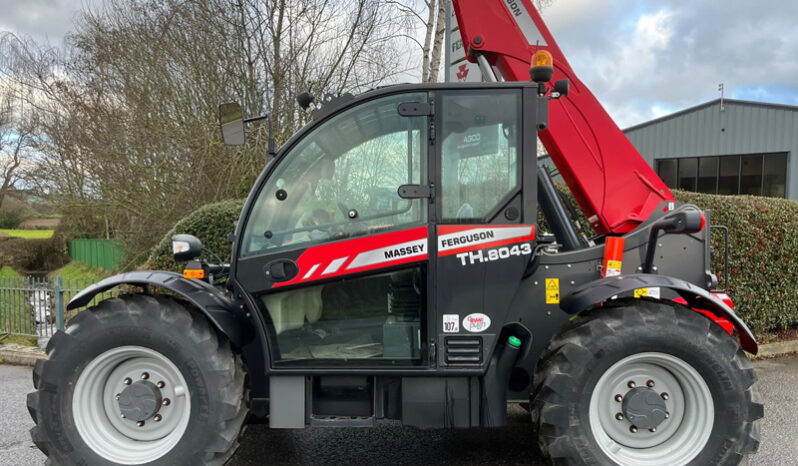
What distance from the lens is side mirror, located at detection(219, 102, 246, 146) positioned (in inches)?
128

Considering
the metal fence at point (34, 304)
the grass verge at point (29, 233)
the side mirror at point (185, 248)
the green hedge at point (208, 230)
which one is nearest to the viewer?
the side mirror at point (185, 248)

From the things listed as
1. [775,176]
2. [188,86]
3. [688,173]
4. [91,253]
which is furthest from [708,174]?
[91,253]

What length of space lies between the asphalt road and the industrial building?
1382cm

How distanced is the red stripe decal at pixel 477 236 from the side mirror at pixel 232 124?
1.37 meters

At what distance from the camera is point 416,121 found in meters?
3.03

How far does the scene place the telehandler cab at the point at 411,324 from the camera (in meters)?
2.91

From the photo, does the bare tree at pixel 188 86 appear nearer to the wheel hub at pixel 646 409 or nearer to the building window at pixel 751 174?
the wheel hub at pixel 646 409

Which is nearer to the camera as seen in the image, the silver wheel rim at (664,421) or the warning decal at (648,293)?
the silver wheel rim at (664,421)

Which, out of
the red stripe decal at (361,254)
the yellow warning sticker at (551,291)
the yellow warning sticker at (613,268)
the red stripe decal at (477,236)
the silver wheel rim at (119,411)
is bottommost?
the silver wheel rim at (119,411)

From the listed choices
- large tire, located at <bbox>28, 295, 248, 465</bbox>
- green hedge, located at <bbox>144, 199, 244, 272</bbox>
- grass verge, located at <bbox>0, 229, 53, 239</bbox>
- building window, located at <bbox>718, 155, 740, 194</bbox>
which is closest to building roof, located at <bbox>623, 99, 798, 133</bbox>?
building window, located at <bbox>718, 155, 740, 194</bbox>

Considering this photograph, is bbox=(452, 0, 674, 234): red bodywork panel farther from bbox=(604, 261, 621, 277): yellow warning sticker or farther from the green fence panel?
the green fence panel

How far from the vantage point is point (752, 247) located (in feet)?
21.4

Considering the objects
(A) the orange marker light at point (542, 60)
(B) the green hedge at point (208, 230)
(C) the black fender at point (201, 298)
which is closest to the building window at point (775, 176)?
(B) the green hedge at point (208, 230)

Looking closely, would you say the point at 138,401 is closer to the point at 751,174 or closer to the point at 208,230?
the point at 208,230
